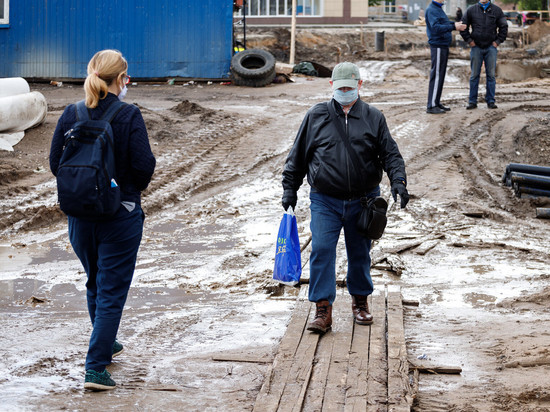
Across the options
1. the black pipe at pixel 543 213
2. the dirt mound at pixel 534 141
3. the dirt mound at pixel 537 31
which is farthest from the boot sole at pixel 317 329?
the dirt mound at pixel 537 31

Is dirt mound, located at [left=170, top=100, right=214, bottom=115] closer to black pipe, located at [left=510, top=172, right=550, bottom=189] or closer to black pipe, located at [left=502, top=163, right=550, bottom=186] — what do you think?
black pipe, located at [left=502, top=163, right=550, bottom=186]

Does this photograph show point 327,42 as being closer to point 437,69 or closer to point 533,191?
point 437,69

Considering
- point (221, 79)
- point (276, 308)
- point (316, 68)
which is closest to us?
point (276, 308)

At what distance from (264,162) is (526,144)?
4.48 metres

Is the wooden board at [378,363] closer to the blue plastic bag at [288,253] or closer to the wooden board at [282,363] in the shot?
the wooden board at [282,363]

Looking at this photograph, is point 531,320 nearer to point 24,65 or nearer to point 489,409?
point 489,409

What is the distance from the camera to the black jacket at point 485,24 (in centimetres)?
1386

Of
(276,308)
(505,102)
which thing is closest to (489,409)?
(276,308)

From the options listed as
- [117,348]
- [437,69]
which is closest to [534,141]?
[437,69]

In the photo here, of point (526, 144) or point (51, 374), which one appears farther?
point (526, 144)

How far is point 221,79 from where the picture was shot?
20.9 metres

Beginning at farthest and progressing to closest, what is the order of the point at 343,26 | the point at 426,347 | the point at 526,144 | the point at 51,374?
1. the point at 343,26
2. the point at 526,144
3. the point at 426,347
4. the point at 51,374

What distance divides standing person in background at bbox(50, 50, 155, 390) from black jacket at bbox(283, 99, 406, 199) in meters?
1.29

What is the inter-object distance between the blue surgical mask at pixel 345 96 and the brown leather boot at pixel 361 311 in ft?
4.46
